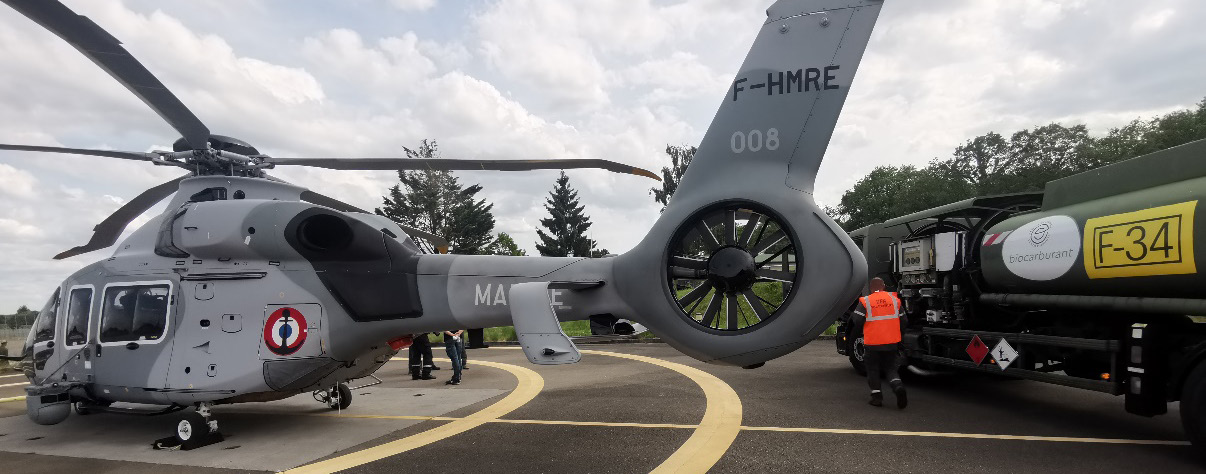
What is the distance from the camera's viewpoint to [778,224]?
4.53 meters

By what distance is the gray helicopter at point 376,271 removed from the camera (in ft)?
14.9

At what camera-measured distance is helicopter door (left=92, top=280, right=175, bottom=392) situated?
647 centimetres

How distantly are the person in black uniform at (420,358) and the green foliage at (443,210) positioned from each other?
28446 millimetres

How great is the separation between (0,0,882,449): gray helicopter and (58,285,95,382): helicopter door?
23 mm

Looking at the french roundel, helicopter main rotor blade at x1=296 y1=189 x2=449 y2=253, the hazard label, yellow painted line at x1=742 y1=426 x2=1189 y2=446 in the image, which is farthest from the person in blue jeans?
the hazard label

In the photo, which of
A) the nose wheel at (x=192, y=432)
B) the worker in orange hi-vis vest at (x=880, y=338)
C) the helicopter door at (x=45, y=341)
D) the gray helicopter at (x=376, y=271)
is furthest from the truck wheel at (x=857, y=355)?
the helicopter door at (x=45, y=341)

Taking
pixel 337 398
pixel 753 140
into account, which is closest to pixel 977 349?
pixel 753 140

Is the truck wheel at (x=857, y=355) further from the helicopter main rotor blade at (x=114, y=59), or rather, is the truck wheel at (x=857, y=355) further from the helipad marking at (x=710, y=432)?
the helicopter main rotor blade at (x=114, y=59)

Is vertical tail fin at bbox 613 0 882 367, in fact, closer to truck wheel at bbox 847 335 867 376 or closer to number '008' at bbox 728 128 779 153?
number '008' at bbox 728 128 779 153

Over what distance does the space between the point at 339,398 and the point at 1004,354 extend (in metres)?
8.70

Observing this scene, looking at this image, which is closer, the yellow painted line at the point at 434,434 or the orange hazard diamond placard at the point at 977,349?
the yellow painted line at the point at 434,434

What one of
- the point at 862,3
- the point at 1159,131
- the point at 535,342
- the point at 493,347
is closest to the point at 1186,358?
the point at 862,3

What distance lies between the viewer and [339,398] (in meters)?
8.45

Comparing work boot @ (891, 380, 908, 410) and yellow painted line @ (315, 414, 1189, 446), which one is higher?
work boot @ (891, 380, 908, 410)
